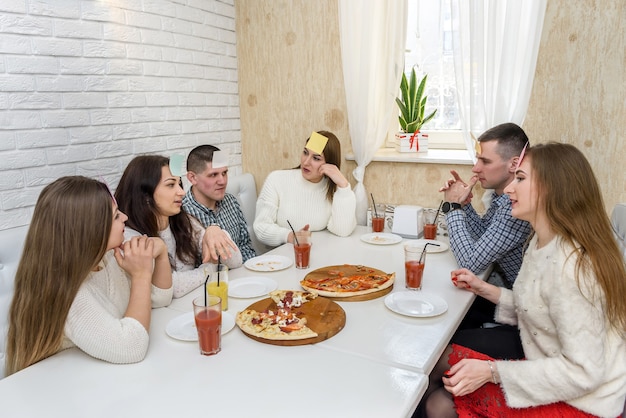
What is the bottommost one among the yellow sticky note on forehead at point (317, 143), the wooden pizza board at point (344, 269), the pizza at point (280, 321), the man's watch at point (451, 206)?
the wooden pizza board at point (344, 269)

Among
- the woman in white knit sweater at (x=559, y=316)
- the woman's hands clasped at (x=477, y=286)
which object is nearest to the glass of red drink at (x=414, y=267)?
the woman's hands clasped at (x=477, y=286)

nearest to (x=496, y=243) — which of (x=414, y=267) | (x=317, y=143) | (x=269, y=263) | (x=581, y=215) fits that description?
(x=414, y=267)

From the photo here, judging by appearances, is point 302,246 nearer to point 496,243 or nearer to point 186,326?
point 186,326

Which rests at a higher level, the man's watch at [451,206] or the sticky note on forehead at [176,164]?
the sticky note on forehead at [176,164]

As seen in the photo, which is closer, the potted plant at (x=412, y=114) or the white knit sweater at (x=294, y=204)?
the white knit sweater at (x=294, y=204)

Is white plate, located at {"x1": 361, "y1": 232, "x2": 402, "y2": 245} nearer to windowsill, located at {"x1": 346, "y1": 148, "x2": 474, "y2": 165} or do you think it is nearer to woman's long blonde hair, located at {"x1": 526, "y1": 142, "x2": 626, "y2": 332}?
windowsill, located at {"x1": 346, "y1": 148, "x2": 474, "y2": 165}

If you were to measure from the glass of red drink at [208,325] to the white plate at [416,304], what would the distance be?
22.6 inches

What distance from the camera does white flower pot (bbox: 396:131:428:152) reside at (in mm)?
2980

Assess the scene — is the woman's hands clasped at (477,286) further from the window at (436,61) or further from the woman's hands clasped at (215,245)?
the window at (436,61)

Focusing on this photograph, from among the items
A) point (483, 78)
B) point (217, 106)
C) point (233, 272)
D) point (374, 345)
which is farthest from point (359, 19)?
point (374, 345)

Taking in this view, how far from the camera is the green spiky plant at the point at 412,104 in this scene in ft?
9.66

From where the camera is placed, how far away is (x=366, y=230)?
2.67m

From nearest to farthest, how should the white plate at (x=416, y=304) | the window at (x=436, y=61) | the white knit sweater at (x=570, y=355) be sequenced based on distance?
the white knit sweater at (x=570, y=355) < the white plate at (x=416, y=304) < the window at (x=436, y=61)

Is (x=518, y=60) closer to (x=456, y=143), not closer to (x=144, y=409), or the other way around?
(x=456, y=143)
